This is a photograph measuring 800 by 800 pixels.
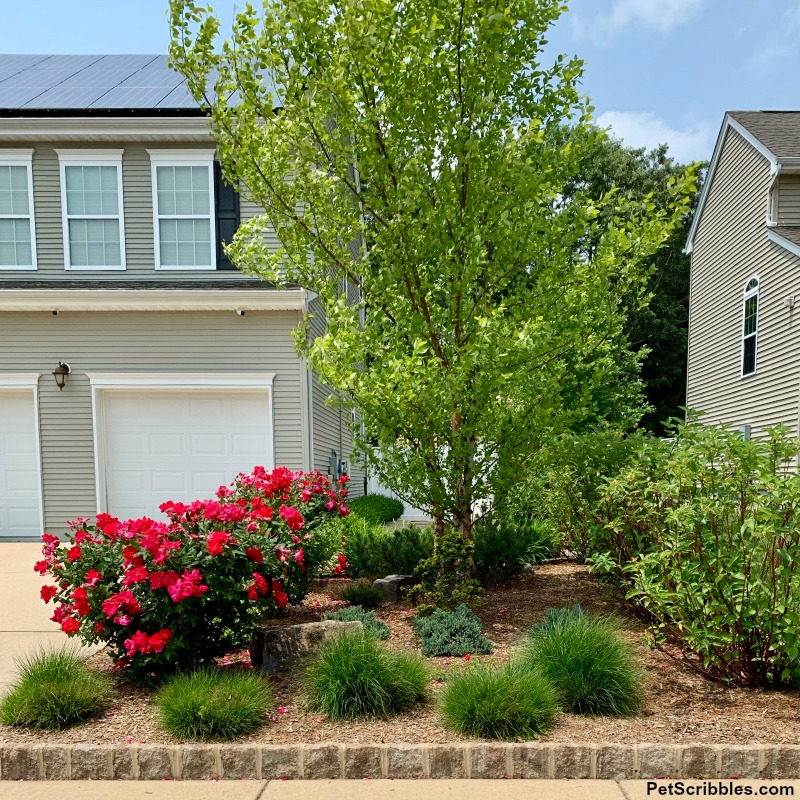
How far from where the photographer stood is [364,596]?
5.50m

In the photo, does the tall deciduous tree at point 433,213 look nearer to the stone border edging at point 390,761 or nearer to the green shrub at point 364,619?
the green shrub at point 364,619

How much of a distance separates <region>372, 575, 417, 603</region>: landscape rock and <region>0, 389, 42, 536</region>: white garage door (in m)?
6.96

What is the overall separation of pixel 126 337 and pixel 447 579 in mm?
6865

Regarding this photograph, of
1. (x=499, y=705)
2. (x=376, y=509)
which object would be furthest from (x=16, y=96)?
(x=499, y=705)

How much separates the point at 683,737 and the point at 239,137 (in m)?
5.15

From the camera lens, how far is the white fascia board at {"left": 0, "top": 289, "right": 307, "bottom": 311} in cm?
925

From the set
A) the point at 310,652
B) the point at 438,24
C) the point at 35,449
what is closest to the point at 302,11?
the point at 438,24

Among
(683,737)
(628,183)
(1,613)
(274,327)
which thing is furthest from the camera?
(628,183)

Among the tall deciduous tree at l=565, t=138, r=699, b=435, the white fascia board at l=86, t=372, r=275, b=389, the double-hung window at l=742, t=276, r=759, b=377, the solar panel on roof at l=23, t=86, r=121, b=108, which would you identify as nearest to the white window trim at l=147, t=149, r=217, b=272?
the solar panel on roof at l=23, t=86, r=121, b=108

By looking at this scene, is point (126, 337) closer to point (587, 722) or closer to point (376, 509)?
point (376, 509)

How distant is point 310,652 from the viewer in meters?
4.04

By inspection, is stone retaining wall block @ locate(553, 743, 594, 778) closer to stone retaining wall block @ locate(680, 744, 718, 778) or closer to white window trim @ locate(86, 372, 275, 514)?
stone retaining wall block @ locate(680, 744, 718, 778)

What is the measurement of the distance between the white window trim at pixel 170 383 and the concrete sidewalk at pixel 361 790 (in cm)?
668

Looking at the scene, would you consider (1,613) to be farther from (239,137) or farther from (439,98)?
(439,98)
